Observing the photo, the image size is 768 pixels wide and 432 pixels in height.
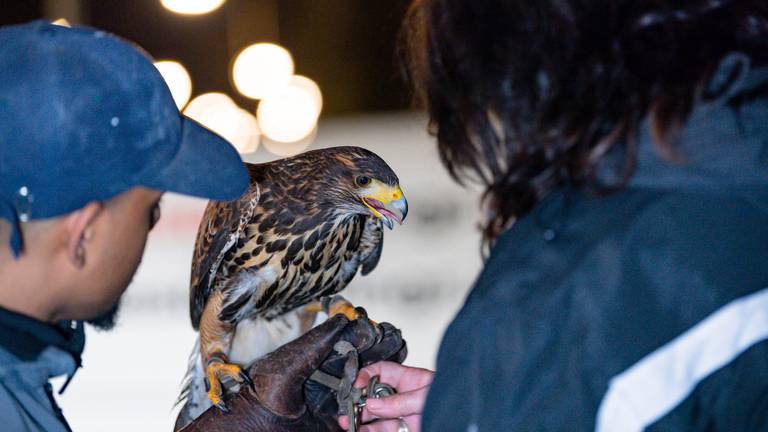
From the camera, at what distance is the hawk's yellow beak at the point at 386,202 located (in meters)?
1.94

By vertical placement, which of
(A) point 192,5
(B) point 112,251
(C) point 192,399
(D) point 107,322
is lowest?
(C) point 192,399

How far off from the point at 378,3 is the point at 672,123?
19.0ft

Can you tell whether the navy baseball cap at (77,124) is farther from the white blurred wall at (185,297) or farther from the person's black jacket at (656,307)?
the white blurred wall at (185,297)

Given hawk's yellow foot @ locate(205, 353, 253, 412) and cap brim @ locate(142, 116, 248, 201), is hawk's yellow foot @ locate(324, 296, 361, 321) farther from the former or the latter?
cap brim @ locate(142, 116, 248, 201)

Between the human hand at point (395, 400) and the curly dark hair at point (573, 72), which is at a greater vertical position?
the curly dark hair at point (573, 72)

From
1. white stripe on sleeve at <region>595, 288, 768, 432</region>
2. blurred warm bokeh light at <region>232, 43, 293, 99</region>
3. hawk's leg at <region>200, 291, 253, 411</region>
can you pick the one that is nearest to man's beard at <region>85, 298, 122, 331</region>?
hawk's leg at <region>200, 291, 253, 411</region>

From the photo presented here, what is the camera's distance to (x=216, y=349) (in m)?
1.97

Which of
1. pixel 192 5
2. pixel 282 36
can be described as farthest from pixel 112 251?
pixel 282 36

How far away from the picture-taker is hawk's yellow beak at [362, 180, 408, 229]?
6.35 feet

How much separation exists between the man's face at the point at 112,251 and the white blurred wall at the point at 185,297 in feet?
8.41

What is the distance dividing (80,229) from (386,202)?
3.17 ft

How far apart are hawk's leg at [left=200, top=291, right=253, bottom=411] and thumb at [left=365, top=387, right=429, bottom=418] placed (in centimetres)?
33

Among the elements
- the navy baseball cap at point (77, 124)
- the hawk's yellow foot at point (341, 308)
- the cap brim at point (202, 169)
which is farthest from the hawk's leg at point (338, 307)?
the navy baseball cap at point (77, 124)

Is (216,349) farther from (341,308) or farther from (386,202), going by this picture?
(386,202)
